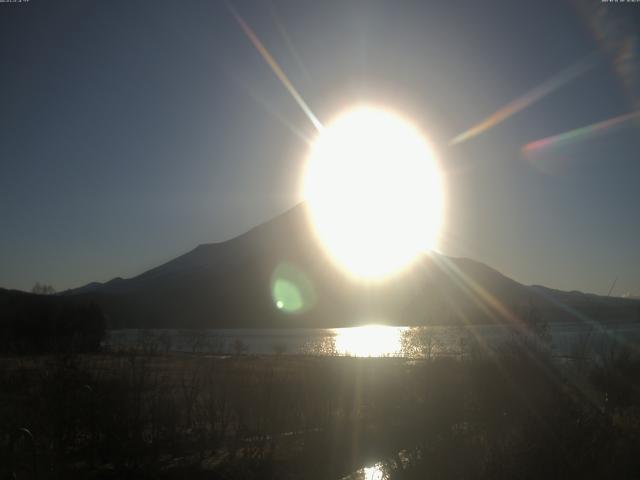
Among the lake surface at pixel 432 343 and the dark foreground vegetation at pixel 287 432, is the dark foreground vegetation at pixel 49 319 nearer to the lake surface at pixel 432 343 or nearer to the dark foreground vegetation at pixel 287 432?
the lake surface at pixel 432 343

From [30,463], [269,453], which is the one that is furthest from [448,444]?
[30,463]

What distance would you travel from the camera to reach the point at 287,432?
14211 millimetres

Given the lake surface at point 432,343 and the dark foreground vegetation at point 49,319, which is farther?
the dark foreground vegetation at point 49,319

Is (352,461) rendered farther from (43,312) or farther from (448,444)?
(43,312)

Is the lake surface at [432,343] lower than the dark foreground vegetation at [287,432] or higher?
higher

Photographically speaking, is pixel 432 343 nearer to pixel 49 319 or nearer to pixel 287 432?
pixel 287 432

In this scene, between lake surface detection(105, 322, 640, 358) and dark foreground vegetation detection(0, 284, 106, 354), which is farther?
dark foreground vegetation detection(0, 284, 106, 354)

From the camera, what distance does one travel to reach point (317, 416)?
15.6 metres

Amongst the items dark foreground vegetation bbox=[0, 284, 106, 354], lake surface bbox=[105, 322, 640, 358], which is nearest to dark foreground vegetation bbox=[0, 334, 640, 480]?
lake surface bbox=[105, 322, 640, 358]

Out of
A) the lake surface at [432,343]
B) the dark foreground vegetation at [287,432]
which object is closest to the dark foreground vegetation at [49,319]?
the lake surface at [432,343]

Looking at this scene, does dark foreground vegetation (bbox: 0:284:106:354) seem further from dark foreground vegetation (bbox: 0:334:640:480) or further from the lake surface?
dark foreground vegetation (bbox: 0:334:640:480)

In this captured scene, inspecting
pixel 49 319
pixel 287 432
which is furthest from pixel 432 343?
pixel 49 319

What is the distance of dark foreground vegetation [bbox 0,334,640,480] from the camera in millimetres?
9781

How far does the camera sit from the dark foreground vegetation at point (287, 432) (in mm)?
9781
